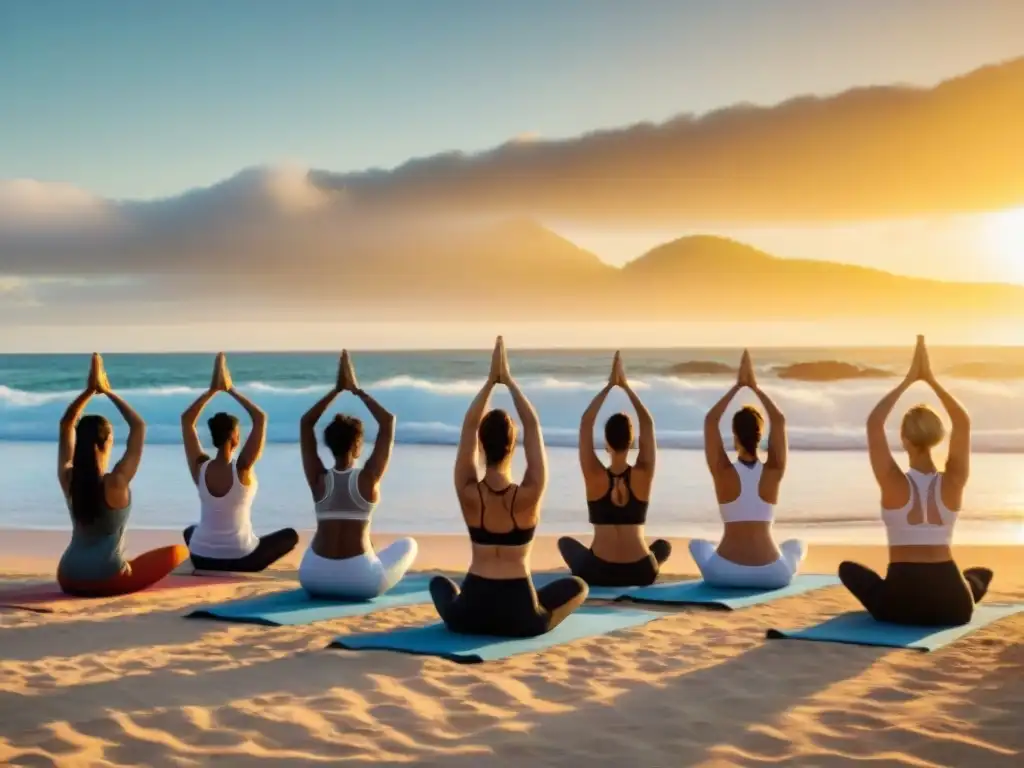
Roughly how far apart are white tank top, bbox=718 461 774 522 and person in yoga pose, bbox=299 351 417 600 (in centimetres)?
211

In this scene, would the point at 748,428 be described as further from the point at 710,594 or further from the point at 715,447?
the point at 710,594

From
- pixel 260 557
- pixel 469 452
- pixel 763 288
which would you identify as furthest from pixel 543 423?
pixel 763 288

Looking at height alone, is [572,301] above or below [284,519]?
above

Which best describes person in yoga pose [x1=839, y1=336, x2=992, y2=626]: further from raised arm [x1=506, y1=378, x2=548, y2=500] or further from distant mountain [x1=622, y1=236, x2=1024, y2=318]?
distant mountain [x1=622, y1=236, x2=1024, y2=318]

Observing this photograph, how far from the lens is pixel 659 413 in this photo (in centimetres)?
3102

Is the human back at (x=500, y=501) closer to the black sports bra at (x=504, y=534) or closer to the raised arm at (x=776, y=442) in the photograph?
the black sports bra at (x=504, y=534)

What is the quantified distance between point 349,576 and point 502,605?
1537 millimetres

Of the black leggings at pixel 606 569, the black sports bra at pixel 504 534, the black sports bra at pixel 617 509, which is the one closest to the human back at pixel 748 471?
the black sports bra at pixel 617 509

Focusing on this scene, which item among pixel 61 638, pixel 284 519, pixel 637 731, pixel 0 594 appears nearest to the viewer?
pixel 637 731

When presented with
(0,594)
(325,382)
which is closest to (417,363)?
(325,382)

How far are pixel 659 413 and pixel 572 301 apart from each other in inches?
958

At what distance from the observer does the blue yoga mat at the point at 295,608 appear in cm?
704

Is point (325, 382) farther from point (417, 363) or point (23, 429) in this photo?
point (23, 429)

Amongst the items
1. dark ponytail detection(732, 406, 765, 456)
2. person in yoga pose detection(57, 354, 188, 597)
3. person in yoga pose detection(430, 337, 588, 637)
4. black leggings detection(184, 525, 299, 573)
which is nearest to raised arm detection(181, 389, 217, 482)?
black leggings detection(184, 525, 299, 573)
